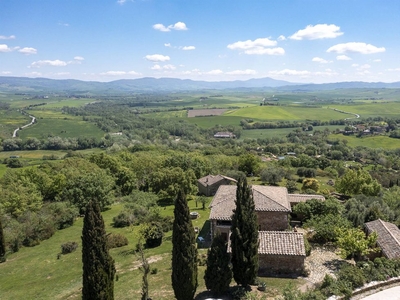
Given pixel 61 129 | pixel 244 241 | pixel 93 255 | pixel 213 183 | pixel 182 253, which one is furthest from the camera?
pixel 61 129

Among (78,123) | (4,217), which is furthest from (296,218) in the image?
(78,123)

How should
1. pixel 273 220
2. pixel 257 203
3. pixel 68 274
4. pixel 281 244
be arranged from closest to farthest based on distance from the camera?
pixel 281 244 < pixel 68 274 < pixel 273 220 < pixel 257 203

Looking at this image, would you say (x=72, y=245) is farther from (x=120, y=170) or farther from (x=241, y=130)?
(x=241, y=130)

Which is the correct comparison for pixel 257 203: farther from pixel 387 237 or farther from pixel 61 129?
pixel 61 129

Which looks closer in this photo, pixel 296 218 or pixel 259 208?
pixel 259 208

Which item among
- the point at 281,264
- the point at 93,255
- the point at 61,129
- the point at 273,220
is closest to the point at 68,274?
the point at 93,255

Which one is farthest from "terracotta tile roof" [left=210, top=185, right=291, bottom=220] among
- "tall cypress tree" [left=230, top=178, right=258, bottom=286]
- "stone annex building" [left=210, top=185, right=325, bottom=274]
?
"tall cypress tree" [left=230, top=178, right=258, bottom=286]

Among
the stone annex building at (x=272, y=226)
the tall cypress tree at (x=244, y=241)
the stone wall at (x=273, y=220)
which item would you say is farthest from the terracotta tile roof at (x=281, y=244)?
the stone wall at (x=273, y=220)
